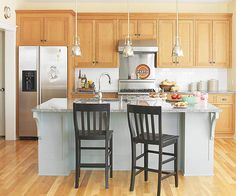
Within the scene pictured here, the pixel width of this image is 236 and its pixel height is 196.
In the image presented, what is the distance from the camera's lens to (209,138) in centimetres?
520

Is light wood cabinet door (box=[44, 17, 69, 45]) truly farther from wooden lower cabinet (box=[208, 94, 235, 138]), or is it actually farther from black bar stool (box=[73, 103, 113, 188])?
black bar stool (box=[73, 103, 113, 188])

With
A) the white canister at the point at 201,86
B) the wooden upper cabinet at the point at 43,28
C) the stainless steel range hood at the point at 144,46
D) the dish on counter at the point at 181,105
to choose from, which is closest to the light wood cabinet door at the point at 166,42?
the stainless steel range hood at the point at 144,46

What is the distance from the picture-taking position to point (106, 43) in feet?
26.9

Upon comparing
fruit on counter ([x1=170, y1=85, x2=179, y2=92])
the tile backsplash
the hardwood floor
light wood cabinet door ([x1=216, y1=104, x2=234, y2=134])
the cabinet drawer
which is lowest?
the hardwood floor

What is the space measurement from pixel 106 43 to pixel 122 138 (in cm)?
320

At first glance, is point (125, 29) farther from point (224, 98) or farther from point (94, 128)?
point (94, 128)

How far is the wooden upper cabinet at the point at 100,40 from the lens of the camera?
8180 mm

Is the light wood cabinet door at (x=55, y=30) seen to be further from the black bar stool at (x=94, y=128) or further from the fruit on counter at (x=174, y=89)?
the black bar stool at (x=94, y=128)

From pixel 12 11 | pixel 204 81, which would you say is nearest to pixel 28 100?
pixel 12 11

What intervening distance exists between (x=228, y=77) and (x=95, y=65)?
2.70 meters

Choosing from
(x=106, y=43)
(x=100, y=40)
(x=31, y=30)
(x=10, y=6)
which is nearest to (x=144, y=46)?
(x=106, y=43)

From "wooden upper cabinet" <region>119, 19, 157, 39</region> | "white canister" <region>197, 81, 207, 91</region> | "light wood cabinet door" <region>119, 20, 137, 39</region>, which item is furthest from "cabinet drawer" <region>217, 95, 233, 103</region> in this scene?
"light wood cabinet door" <region>119, 20, 137, 39</region>

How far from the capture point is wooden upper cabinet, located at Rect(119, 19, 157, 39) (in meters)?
8.17

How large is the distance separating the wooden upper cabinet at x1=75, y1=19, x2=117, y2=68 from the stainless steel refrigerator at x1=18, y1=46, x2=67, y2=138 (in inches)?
24.4
